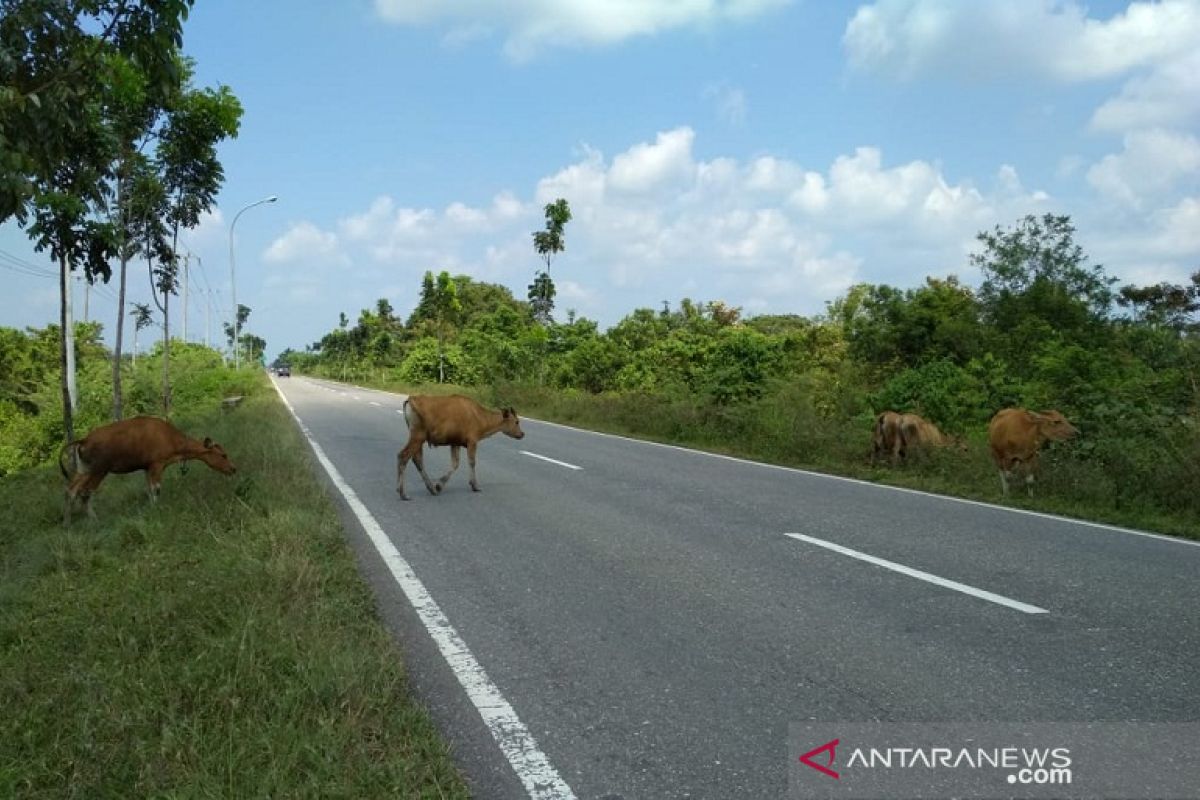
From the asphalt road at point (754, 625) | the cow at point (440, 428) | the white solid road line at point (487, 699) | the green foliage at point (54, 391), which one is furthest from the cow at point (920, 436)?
the green foliage at point (54, 391)

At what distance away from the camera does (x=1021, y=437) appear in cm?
1074

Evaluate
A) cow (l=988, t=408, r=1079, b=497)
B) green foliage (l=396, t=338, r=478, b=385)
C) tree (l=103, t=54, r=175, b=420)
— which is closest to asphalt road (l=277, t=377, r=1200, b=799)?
cow (l=988, t=408, r=1079, b=497)

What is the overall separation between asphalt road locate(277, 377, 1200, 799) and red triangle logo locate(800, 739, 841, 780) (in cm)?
11

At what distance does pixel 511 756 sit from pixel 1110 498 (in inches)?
358

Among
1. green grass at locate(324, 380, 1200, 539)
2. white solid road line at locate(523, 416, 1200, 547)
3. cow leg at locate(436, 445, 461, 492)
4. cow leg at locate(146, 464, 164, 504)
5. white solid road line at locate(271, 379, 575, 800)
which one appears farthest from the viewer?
cow leg at locate(436, 445, 461, 492)

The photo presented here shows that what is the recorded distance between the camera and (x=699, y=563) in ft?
22.0

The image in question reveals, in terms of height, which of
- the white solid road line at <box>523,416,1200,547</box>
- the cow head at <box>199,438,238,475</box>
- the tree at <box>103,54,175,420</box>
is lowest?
the white solid road line at <box>523,416,1200,547</box>

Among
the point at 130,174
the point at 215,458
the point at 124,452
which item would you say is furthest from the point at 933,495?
the point at 130,174

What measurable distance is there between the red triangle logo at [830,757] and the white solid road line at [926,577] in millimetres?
2453

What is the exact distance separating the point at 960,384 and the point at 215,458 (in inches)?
541

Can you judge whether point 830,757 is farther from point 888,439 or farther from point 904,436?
point 888,439

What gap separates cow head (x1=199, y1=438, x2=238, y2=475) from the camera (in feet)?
32.4

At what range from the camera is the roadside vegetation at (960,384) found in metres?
10.5

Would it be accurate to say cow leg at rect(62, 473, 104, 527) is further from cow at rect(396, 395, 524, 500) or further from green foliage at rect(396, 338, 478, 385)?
green foliage at rect(396, 338, 478, 385)
